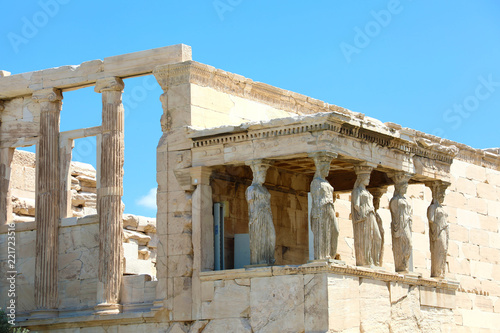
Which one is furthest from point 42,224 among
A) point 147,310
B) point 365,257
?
point 365,257

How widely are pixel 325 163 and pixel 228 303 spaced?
253cm

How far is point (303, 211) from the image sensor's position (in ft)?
63.9

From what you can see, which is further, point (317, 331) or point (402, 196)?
point (402, 196)

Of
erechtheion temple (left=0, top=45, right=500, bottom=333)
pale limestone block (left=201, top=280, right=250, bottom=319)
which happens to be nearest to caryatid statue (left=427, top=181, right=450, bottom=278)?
erechtheion temple (left=0, top=45, right=500, bottom=333)

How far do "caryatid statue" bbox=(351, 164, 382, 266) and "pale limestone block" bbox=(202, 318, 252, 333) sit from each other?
2.07 m

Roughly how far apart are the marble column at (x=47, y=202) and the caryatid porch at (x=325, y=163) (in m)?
2.97

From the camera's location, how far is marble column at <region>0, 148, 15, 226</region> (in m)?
19.7

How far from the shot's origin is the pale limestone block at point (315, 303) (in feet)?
50.2

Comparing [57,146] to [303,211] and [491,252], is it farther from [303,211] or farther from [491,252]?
[491,252]

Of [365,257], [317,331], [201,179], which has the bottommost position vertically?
[317,331]

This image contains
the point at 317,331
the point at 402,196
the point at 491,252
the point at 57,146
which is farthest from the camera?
the point at 491,252

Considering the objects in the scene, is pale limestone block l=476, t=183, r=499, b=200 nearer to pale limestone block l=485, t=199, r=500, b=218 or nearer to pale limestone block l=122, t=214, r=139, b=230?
pale limestone block l=485, t=199, r=500, b=218

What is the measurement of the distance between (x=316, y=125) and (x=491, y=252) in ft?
32.5

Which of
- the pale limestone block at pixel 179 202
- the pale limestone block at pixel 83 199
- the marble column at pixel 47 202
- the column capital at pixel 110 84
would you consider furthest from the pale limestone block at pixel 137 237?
the pale limestone block at pixel 179 202
